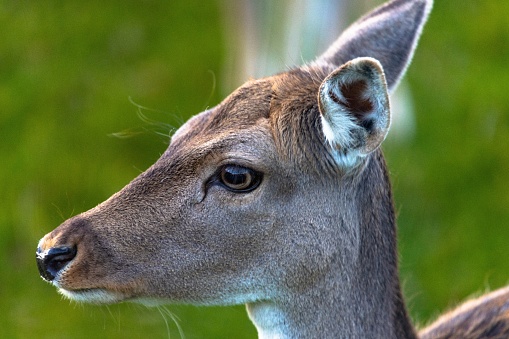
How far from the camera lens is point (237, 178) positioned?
4145 millimetres

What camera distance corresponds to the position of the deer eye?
4141 millimetres

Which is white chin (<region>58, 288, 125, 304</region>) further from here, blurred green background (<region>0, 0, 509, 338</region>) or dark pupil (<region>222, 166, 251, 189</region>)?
blurred green background (<region>0, 0, 509, 338</region>)

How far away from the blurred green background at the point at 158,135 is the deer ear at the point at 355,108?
1.80 m

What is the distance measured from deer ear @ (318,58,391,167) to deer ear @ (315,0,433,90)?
0.77m

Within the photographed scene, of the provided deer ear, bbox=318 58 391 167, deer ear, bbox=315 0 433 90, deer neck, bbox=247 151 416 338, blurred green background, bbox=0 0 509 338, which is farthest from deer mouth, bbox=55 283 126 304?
blurred green background, bbox=0 0 509 338

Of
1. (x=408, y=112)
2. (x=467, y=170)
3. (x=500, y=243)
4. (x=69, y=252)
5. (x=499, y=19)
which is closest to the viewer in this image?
(x=69, y=252)

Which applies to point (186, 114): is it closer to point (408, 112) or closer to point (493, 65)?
point (408, 112)

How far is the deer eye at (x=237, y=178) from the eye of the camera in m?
4.14

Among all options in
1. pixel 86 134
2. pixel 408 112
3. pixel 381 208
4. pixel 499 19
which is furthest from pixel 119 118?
pixel 381 208

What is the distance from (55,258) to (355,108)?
1.21 m

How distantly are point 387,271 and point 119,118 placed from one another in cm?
468

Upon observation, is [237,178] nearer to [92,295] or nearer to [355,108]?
[355,108]

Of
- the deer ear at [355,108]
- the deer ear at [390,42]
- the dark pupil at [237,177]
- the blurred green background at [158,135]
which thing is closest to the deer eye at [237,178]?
the dark pupil at [237,177]

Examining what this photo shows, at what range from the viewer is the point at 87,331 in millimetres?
7012
